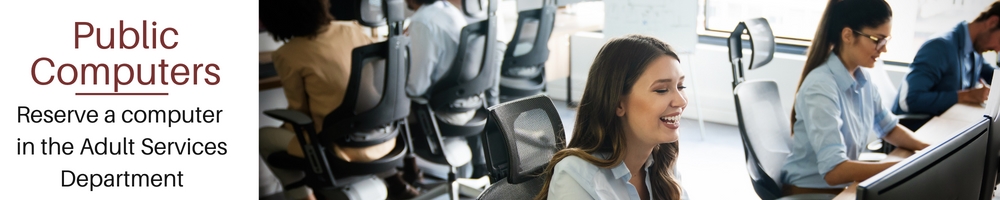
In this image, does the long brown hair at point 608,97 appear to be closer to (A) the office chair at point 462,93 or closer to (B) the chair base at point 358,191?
(B) the chair base at point 358,191

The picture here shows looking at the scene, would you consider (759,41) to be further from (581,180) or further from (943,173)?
(943,173)

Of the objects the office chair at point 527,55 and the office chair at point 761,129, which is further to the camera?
the office chair at point 527,55

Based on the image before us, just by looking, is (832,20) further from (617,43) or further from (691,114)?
(691,114)

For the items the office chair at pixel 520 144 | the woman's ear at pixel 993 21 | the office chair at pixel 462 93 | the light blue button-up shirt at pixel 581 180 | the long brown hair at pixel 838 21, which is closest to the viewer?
the light blue button-up shirt at pixel 581 180

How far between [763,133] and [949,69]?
3.96 feet

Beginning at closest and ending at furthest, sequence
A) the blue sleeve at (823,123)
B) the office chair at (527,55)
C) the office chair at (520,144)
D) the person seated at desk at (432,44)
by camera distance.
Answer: the office chair at (520,144) → the blue sleeve at (823,123) → the person seated at desk at (432,44) → the office chair at (527,55)

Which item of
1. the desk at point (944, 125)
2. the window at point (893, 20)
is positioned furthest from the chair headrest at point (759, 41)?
the window at point (893, 20)

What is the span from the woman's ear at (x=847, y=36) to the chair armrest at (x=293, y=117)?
4.93 feet

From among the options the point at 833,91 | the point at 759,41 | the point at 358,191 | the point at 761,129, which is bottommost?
the point at 358,191

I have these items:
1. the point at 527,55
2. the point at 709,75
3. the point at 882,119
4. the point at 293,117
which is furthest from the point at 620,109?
the point at 709,75

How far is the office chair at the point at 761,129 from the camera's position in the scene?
80.9 inches

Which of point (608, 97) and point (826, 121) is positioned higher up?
point (608, 97)

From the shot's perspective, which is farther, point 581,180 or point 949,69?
point 949,69

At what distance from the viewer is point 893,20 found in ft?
12.7
